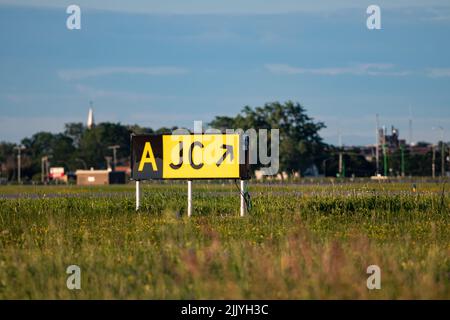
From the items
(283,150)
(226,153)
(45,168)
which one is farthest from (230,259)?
(45,168)

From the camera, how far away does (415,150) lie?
651ft

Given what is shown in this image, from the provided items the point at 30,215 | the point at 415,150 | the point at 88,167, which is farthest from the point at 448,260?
the point at 415,150

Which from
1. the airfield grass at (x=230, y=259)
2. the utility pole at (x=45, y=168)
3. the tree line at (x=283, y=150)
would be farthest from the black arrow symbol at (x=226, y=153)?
the utility pole at (x=45, y=168)

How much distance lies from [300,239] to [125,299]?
409 cm

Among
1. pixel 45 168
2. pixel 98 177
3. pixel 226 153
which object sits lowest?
pixel 98 177

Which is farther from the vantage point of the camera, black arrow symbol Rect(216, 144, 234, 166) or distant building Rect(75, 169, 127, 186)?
distant building Rect(75, 169, 127, 186)

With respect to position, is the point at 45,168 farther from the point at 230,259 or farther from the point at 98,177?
the point at 230,259

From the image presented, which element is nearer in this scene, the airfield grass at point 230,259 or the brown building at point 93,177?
the airfield grass at point 230,259

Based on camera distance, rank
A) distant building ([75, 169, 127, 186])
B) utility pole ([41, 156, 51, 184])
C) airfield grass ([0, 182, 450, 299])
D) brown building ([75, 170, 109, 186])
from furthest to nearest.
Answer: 1. utility pole ([41, 156, 51, 184])
2. distant building ([75, 169, 127, 186])
3. brown building ([75, 170, 109, 186])
4. airfield grass ([0, 182, 450, 299])

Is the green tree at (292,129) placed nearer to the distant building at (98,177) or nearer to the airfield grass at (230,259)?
the distant building at (98,177)

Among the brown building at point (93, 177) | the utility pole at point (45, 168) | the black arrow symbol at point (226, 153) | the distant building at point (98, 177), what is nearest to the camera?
the black arrow symbol at point (226, 153)

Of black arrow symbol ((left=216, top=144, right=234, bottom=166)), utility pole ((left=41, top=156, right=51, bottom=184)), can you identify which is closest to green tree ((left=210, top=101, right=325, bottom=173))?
utility pole ((left=41, top=156, right=51, bottom=184))

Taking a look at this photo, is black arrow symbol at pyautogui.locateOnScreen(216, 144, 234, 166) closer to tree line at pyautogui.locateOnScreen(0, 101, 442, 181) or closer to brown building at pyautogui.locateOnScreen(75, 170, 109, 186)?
tree line at pyautogui.locateOnScreen(0, 101, 442, 181)
